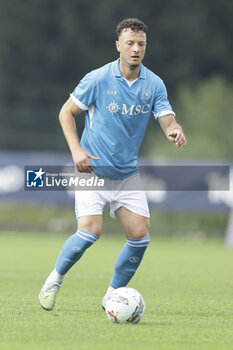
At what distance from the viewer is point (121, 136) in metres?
7.07

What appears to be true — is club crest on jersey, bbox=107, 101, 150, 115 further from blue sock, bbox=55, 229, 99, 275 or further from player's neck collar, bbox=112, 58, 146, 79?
blue sock, bbox=55, 229, 99, 275

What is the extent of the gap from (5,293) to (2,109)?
1963 centimetres

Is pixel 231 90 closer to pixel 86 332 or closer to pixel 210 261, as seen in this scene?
pixel 210 261

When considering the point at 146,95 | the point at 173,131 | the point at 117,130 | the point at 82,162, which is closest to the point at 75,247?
the point at 82,162

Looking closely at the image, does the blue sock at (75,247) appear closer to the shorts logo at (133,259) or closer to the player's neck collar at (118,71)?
the shorts logo at (133,259)

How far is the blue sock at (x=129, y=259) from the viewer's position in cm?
722

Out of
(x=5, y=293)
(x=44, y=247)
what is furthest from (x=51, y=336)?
(x=44, y=247)

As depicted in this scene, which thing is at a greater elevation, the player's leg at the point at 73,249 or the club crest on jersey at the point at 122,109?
the club crest on jersey at the point at 122,109

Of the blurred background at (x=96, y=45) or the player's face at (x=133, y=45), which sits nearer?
the player's face at (x=133, y=45)

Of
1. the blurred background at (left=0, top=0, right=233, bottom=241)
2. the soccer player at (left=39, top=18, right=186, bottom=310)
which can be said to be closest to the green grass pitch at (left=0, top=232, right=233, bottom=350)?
the soccer player at (left=39, top=18, right=186, bottom=310)

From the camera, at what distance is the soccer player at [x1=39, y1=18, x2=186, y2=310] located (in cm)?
701

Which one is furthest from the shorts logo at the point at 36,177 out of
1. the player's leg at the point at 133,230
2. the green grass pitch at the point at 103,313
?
the player's leg at the point at 133,230

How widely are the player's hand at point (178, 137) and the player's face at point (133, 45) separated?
25.1 inches

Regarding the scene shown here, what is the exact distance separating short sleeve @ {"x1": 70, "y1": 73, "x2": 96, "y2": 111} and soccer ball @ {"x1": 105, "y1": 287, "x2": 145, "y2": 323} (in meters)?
1.63
